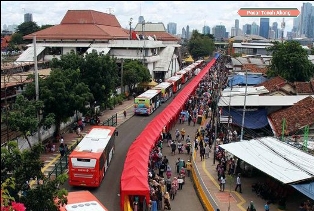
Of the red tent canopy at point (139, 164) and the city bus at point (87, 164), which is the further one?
the city bus at point (87, 164)

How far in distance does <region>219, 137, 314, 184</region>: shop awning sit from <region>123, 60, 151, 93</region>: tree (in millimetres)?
25942

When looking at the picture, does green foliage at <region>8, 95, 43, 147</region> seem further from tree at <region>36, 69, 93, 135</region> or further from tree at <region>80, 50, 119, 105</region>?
tree at <region>80, 50, 119, 105</region>

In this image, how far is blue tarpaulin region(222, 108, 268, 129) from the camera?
29.3m

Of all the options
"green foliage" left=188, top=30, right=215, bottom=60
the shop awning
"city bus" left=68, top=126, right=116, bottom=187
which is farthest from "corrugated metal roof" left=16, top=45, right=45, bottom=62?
"green foliage" left=188, top=30, right=215, bottom=60

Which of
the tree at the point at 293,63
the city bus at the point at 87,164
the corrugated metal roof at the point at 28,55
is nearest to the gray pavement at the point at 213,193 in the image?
the city bus at the point at 87,164

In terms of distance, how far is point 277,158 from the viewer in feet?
61.8

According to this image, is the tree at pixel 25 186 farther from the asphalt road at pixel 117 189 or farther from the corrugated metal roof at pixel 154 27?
the corrugated metal roof at pixel 154 27

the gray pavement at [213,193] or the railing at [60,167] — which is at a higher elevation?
the railing at [60,167]

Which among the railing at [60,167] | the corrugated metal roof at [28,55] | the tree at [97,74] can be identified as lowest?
the railing at [60,167]

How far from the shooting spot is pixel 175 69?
7781 centimetres

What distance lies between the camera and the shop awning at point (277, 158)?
1653 centimetres

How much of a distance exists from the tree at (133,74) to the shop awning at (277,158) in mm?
25942

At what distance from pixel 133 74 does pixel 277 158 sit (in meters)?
28.9

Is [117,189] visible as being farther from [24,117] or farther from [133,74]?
[133,74]
